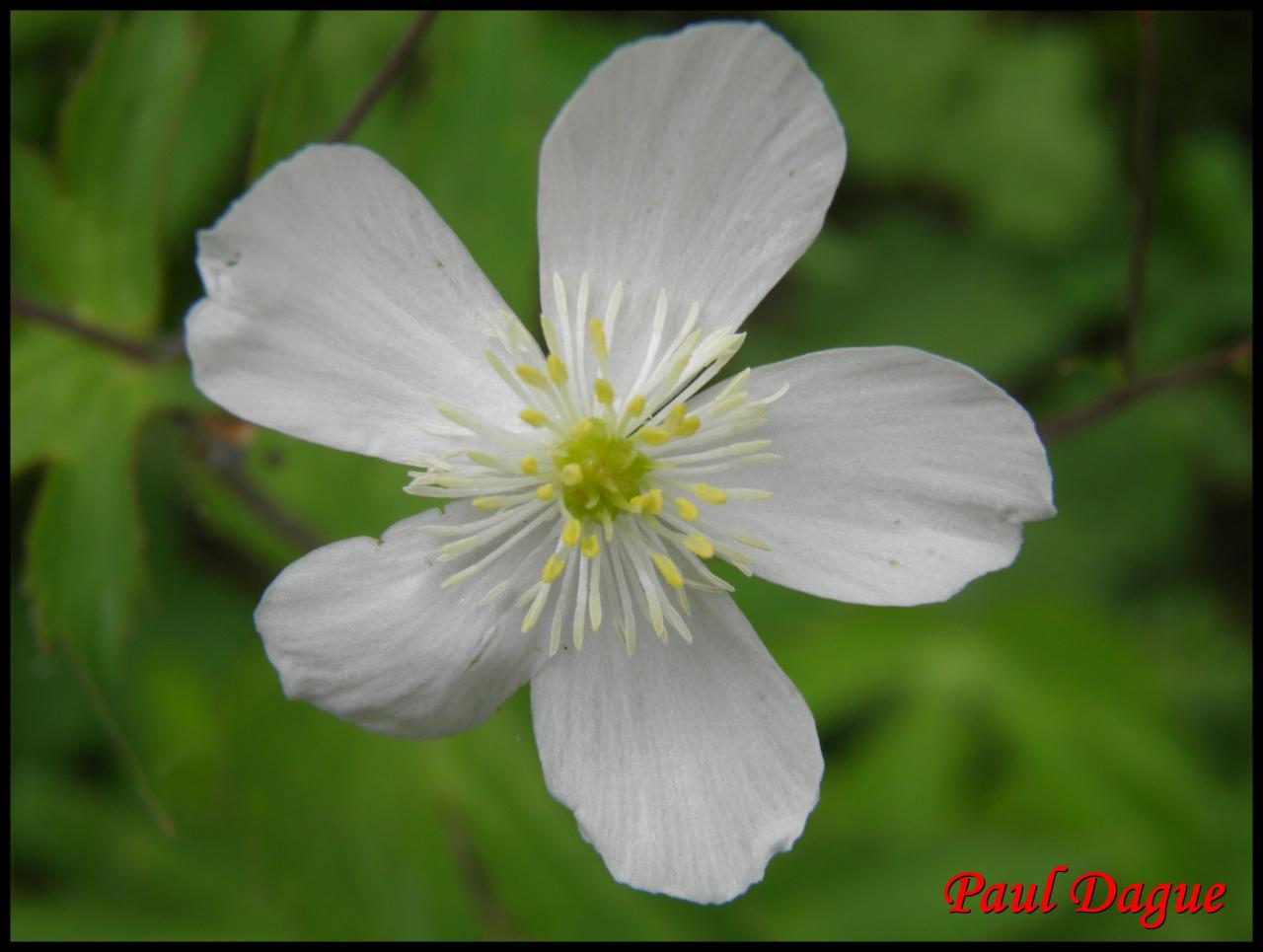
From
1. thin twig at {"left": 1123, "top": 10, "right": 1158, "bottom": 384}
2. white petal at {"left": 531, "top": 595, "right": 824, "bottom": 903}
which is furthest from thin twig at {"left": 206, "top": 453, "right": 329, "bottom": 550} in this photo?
thin twig at {"left": 1123, "top": 10, "right": 1158, "bottom": 384}

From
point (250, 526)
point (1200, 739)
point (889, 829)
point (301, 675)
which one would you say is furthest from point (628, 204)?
point (1200, 739)

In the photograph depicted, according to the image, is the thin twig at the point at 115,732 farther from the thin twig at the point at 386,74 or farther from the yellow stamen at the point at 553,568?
the thin twig at the point at 386,74

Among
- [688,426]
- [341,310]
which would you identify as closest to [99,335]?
[341,310]

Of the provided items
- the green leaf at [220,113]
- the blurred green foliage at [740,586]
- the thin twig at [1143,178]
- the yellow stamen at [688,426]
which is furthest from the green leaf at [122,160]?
the thin twig at [1143,178]

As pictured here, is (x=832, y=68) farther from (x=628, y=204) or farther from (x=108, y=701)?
(x=108, y=701)
